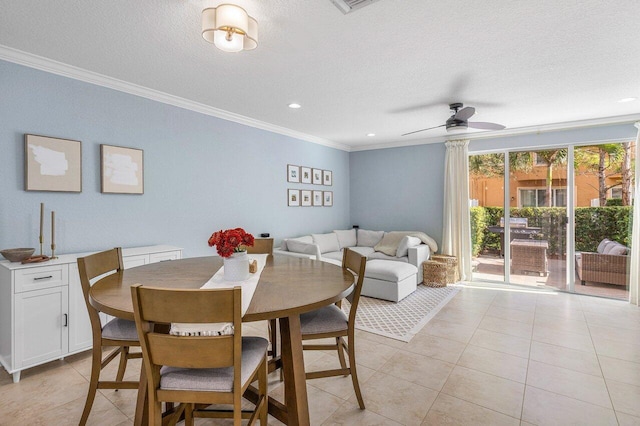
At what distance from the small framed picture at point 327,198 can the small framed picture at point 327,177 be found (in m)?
0.17

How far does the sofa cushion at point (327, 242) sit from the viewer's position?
5.36m

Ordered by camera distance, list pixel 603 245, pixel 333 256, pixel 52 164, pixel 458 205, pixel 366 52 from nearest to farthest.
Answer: pixel 366 52 → pixel 52 164 → pixel 603 245 → pixel 333 256 → pixel 458 205

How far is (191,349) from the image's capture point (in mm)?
1202

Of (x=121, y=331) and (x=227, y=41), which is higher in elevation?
(x=227, y=41)

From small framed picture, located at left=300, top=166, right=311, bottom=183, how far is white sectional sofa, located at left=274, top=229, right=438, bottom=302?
0.97m

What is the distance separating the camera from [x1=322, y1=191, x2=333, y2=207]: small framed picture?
599 cm

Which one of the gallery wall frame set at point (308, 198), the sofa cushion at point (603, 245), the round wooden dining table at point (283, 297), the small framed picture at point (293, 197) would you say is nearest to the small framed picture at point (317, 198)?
the gallery wall frame set at point (308, 198)

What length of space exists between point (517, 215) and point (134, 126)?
215 inches

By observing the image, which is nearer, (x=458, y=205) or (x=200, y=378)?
(x=200, y=378)

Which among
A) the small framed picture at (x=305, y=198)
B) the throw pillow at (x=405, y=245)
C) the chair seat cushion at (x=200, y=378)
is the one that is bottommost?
the chair seat cushion at (x=200, y=378)

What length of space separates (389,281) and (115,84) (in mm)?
3792

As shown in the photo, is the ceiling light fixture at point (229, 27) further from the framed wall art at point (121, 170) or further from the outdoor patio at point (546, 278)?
the outdoor patio at point (546, 278)

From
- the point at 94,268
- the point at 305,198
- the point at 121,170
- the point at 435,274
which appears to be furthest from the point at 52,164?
the point at 435,274

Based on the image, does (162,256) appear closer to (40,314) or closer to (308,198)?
(40,314)
